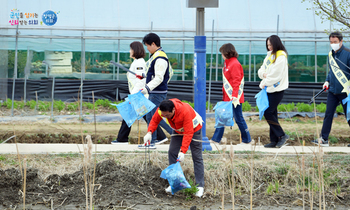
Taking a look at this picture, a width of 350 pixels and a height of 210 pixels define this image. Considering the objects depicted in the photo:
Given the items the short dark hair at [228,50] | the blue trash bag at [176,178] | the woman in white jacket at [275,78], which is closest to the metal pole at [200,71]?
the short dark hair at [228,50]

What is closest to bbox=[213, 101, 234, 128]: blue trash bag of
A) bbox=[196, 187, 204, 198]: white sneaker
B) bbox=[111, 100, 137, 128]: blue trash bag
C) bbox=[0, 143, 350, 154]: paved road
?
bbox=[0, 143, 350, 154]: paved road

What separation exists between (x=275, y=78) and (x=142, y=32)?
10.8 meters

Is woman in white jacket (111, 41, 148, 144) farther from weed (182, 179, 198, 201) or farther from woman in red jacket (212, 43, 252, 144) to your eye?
weed (182, 179, 198, 201)

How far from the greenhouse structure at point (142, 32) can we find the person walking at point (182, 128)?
951 cm

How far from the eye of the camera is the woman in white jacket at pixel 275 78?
586cm

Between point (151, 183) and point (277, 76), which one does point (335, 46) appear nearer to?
point (277, 76)

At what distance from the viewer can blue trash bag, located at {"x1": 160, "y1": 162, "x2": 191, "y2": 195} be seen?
374cm

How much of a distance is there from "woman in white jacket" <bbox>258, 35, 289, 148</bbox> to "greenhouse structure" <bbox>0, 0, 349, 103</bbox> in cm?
740

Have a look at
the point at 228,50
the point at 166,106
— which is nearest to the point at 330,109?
the point at 228,50

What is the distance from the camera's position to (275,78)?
5863 mm

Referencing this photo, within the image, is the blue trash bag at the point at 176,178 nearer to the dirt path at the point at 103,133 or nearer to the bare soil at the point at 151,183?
the bare soil at the point at 151,183

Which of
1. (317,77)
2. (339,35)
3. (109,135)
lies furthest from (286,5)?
(109,135)

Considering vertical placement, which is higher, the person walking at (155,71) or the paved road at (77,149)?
the person walking at (155,71)

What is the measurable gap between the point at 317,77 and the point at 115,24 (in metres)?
8.61
